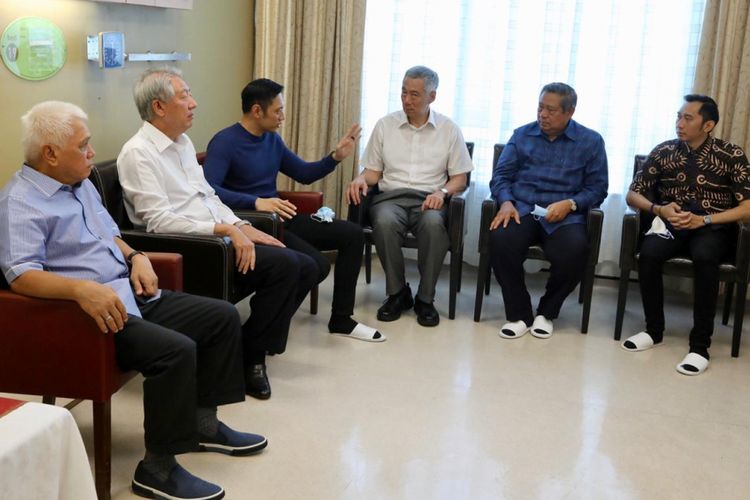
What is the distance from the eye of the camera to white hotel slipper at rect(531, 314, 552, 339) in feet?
13.8

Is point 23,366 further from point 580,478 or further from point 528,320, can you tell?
point 528,320

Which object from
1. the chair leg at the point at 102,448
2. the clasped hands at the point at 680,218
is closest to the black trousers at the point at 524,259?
the clasped hands at the point at 680,218

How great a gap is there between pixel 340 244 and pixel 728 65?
230 cm

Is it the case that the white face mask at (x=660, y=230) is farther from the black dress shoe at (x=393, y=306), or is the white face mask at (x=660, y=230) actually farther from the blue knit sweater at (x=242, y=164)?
the blue knit sweater at (x=242, y=164)

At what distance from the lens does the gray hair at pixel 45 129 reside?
2467 millimetres

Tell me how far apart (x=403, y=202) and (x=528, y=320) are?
35.0 inches

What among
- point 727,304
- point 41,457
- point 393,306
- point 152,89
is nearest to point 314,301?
point 393,306

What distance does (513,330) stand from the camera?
420 cm

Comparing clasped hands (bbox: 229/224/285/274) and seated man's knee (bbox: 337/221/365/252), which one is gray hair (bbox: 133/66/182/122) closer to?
clasped hands (bbox: 229/224/285/274)

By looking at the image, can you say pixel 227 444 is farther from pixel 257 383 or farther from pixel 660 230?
pixel 660 230

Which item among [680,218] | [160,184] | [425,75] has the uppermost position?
[425,75]

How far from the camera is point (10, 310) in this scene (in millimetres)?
2385

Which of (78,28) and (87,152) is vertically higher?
(78,28)

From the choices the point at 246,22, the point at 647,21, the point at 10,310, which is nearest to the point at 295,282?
the point at 10,310
